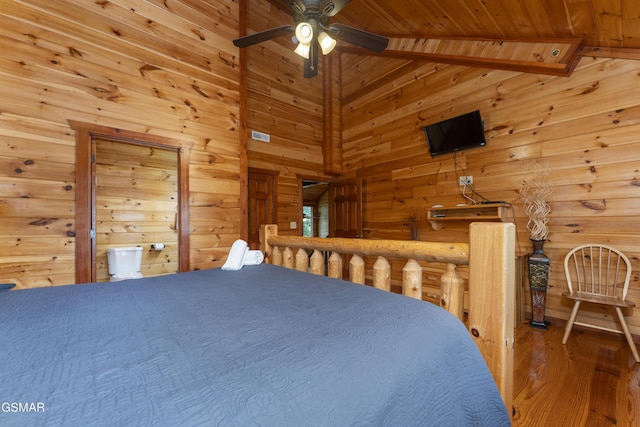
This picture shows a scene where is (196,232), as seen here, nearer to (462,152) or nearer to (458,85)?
(462,152)

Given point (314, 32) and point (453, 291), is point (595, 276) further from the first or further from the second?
point (314, 32)

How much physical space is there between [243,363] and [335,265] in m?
0.93

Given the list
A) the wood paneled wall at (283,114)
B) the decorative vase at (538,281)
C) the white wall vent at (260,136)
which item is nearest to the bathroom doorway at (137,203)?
the white wall vent at (260,136)

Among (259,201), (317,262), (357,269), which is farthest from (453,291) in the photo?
(259,201)

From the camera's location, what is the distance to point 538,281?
270cm

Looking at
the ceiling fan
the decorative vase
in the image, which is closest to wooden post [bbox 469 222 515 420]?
the ceiling fan

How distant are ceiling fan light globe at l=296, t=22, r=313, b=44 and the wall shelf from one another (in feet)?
8.12

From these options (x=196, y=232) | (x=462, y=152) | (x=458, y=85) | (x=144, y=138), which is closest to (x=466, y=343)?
(x=196, y=232)

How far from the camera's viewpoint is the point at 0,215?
2061mm

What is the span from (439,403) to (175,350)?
620 mm

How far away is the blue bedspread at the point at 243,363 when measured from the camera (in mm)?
428

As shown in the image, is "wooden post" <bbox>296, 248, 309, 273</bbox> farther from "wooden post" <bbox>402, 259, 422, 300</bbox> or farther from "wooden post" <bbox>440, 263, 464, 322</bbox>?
"wooden post" <bbox>440, 263, 464, 322</bbox>

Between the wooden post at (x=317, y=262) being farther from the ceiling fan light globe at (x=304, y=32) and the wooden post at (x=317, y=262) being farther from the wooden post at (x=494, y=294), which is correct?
the ceiling fan light globe at (x=304, y=32)

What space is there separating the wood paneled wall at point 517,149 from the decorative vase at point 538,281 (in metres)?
0.19
